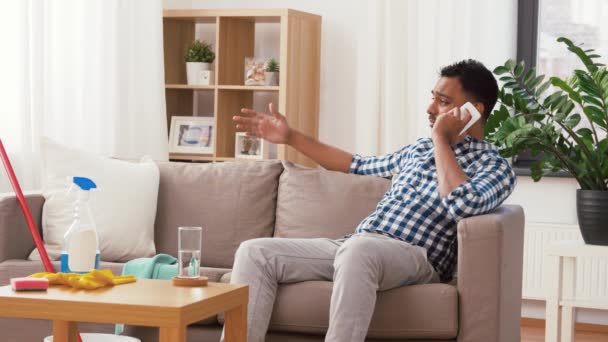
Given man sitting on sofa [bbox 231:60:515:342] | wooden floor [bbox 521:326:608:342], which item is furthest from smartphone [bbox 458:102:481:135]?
wooden floor [bbox 521:326:608:342]

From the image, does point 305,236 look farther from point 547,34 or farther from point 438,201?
Answer: point 547,34

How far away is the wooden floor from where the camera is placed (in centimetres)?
445

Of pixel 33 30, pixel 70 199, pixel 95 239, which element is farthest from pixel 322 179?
pixel 33 30

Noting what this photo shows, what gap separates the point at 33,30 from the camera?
412 centimetres

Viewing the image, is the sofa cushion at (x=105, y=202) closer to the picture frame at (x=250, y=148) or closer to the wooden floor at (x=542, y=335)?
the picture frame at (x=250, y=148)

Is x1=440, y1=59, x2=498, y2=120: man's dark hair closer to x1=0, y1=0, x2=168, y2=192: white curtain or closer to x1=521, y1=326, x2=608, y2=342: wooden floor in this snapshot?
x1=521, y1=326, x2=608, y2=342: wooden floor

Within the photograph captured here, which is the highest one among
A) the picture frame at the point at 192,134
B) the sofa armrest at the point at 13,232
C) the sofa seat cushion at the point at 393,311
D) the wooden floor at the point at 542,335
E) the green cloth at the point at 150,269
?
the picture frame at the point at 192,134

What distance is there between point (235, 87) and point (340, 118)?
61 centimetres

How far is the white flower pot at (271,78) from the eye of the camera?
488 centimetres

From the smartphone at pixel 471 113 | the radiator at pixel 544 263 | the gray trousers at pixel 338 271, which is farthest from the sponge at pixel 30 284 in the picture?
the radiator at pixel 544 263

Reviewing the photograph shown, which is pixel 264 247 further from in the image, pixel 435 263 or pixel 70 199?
pixel 70 199

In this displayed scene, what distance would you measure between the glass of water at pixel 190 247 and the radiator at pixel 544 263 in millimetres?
2693

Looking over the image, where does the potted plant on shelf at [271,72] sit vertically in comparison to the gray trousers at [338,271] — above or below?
above

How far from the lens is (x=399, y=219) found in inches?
120
